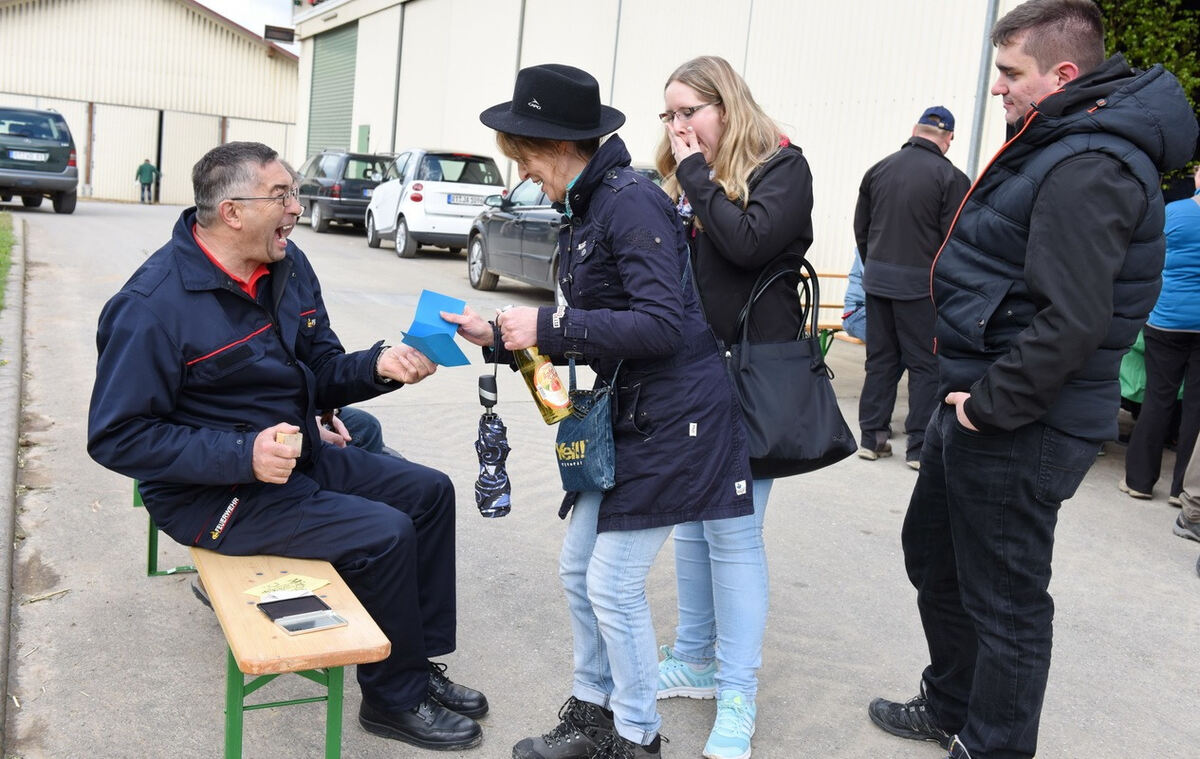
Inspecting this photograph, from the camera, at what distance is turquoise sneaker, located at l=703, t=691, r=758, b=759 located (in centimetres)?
327

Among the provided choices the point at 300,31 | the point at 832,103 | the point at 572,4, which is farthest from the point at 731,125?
the point at 300,31

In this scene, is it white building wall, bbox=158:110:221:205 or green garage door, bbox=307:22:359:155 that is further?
white building wall, bbox=158:110:221:205

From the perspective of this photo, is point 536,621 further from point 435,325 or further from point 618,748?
point 435,325

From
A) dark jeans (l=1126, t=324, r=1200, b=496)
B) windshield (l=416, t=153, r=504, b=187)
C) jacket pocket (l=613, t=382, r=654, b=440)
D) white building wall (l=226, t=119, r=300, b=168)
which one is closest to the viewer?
jacket pocket (l=613, t=382, r=654, b=440)

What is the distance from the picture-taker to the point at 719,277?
3266 millimetres

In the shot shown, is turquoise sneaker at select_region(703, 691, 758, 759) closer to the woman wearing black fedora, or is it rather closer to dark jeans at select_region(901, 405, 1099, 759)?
the woman wearing black fedora

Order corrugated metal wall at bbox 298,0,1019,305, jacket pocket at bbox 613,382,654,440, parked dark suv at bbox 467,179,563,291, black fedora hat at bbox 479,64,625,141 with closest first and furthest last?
black fedora hat at bbox 479,64,625,141 < jacket pocket at bbox 613,382,654,440 < corrugated metal wall at bbox 298,0,1019,305 < parked dark suv at bbox 467,179,563,291

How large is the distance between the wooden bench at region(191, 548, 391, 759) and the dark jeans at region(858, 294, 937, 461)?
462 centimetres

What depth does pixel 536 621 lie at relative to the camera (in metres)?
4.23

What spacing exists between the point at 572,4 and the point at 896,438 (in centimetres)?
1343

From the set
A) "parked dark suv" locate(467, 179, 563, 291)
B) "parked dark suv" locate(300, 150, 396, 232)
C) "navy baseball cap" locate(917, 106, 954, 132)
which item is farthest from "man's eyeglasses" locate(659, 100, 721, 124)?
"parked dark suv" locate(300, 150, 396, 232)

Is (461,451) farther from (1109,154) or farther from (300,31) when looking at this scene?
(300,31)

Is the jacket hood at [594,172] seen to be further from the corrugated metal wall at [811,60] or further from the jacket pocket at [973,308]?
the corrugated metal wall at [811,60]

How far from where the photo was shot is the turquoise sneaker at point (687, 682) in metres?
3.66
